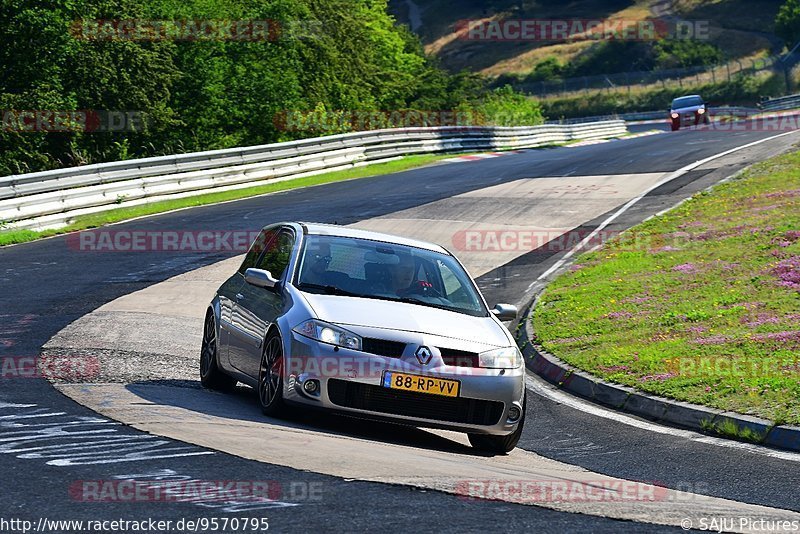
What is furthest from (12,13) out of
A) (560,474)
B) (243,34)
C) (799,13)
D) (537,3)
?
(537,3)

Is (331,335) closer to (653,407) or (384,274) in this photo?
(384,274)

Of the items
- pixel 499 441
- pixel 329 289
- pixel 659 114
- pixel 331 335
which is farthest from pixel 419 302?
pixel 659 114

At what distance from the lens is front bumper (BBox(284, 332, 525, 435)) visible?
8.52m

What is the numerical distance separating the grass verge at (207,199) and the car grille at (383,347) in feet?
47.7

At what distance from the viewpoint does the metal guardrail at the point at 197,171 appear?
23.5 meters

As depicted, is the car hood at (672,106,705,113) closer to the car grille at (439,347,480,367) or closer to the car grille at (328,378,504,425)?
the car grille at (439,347,480,367)

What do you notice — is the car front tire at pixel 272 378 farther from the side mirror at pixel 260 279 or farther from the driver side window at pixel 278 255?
the driver side window at pixel 278 255

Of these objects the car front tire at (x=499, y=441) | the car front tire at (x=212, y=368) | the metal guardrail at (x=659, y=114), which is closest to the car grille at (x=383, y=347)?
the car front tire at (x=499, y=441)

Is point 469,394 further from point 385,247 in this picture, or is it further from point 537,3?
point 537,3

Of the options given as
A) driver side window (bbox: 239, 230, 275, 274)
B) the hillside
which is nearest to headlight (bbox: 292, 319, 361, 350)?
driver side window (bbox: 239, 230, 275, 274)

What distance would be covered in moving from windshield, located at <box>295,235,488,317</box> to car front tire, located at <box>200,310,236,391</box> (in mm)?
1370

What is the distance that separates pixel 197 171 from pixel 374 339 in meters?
22.6

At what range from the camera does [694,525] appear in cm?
618

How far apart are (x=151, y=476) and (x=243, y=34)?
38.5 metres
